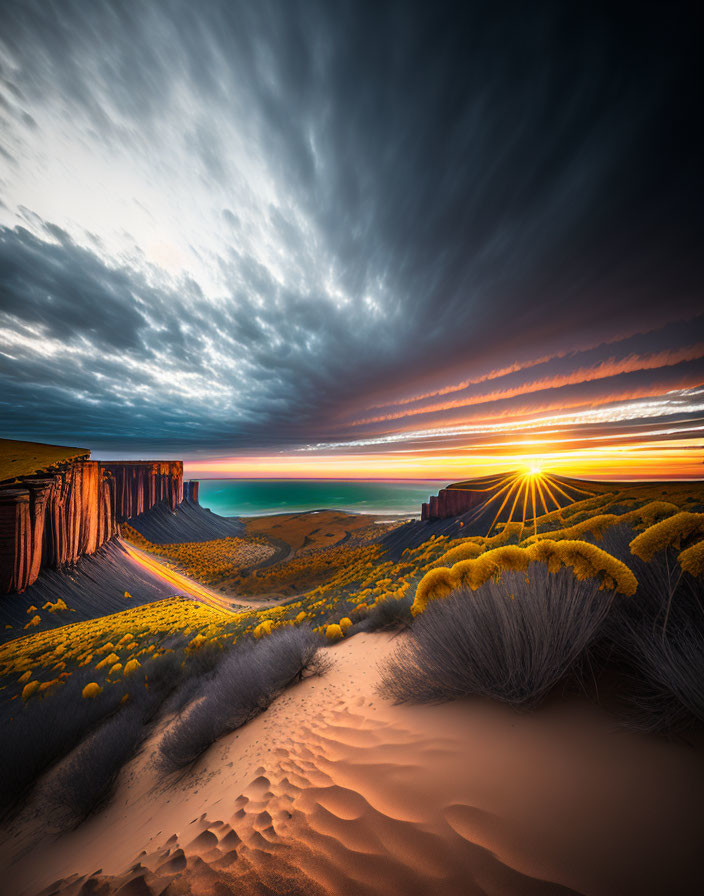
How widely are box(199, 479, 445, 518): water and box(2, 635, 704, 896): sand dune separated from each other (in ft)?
297

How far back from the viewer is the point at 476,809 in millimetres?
1342

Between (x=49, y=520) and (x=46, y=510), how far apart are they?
527mm

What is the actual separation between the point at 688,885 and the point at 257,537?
49.0m

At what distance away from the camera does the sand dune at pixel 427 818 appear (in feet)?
3.52

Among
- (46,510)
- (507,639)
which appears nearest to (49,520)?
(46,510)

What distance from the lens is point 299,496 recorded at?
128375 mm

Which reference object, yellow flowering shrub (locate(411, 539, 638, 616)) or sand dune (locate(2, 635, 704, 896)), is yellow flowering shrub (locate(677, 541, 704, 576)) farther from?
sand dune (locate(2, 635, 704, 896))

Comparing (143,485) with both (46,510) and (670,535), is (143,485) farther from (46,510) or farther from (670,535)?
(670,535)

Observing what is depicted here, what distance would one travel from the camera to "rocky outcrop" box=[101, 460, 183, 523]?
3447 cm

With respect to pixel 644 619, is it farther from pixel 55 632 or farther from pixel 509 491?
pixel 509 491

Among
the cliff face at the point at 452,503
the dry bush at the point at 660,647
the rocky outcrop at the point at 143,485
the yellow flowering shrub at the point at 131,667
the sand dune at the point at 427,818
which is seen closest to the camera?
the sand dune at the point at 427,818

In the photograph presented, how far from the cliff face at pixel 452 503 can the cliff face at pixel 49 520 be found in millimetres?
24750

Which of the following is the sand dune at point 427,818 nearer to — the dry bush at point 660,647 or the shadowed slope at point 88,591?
the dry bush at point 660,647

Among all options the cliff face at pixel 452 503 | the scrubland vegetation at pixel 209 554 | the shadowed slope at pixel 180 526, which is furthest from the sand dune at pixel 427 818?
the shadowed slope at pixel 180 526
